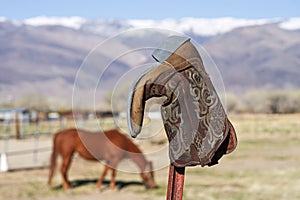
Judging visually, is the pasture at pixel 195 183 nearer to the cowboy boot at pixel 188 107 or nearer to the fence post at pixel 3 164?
the fence post at pixel 3 164

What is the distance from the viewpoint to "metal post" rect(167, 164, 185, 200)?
123 inches

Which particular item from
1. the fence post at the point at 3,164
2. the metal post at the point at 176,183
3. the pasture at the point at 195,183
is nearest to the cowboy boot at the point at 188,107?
the metal post at the point at 176,183

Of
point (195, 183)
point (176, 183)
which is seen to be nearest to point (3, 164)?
point (195, 183)

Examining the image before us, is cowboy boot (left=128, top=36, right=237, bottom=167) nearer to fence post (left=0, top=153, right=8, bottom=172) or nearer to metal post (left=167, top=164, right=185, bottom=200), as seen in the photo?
metal post (left=167, top=164, right=185, bottom=200)

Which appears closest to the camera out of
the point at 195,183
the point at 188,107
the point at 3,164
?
the point at 188,107

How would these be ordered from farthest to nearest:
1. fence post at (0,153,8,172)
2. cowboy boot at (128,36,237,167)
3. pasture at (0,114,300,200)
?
fence post at (0,153,8,172) → pasture at (0,114,300,200) → cowboy boot at (128,36,237,167)

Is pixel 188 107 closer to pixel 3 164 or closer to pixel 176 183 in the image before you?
pixel 176 183

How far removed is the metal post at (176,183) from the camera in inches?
123

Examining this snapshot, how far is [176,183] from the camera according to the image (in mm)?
3129

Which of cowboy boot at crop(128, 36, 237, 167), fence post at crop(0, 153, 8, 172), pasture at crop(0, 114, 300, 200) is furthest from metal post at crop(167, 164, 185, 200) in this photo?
fence post at crop(0, 153, 8, 172)

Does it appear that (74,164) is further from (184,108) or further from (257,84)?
(257,84)

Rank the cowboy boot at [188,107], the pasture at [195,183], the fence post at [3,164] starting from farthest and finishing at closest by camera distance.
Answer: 1. the fence post at [3,164]
2. the pasture at [195,183]
3. the cowboy boot at [188,107]

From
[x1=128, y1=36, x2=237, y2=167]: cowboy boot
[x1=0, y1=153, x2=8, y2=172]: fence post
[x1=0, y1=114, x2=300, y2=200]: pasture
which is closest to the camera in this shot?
[x1=128, y1=36, x2=237, y2=167]: cowboy boot

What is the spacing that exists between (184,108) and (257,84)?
131609 millimetres
